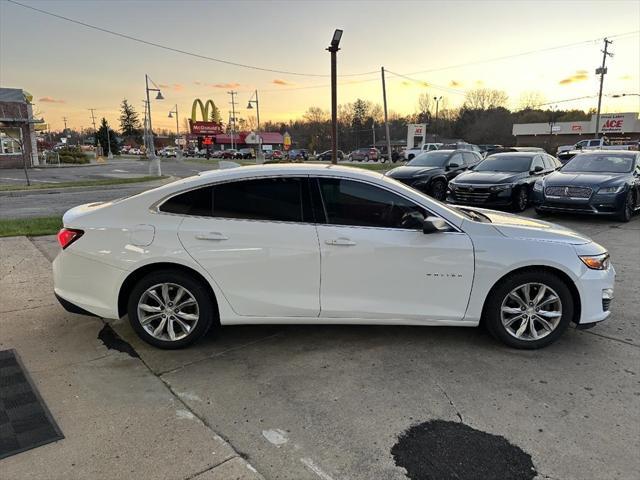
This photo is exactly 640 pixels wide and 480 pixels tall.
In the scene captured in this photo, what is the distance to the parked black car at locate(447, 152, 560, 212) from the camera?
11625mm

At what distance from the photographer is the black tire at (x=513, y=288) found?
381cm

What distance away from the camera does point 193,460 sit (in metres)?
2.55

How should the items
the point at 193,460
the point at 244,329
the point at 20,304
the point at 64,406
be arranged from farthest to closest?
the point at 20,304
the point at 244,329
the point at 64,406
the point at 193,460

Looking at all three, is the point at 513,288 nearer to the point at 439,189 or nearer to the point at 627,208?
the point at 627,208

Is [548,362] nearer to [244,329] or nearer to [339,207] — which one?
[339,207]

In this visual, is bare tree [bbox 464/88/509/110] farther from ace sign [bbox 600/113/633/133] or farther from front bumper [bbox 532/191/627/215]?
front bumper [bbox 532/191/627/215]

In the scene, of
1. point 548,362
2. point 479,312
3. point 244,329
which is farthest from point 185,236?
point 548,362

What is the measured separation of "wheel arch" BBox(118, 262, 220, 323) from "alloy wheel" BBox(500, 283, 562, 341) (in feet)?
8.03

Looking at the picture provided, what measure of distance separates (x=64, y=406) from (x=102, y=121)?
349 feet

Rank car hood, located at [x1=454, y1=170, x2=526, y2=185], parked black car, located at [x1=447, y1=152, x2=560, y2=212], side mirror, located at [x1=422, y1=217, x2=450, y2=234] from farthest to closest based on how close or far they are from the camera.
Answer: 1. car hood, located at [x1=454, y1=170, x2=526, y2=185]
2. parked black car, located at [x1=447, y1=152, x2=560, y2=212]
3. side mirror, located at [x1=422, y1=217, x2=450, y2=234]

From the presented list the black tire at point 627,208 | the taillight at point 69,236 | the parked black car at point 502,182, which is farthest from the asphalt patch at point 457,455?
the parked black car at point 502,182

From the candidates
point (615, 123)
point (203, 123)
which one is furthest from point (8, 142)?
point (615, 123)

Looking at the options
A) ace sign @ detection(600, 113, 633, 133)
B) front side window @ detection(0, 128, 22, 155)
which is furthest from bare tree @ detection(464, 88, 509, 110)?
front side window @ detection(0, 128, 22, 155)

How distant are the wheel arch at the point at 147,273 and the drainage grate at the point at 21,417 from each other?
2.81 feet
